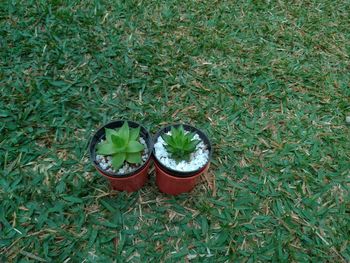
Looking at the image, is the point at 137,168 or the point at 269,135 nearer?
the point at 137,168

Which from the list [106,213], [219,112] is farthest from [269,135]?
[106,213]

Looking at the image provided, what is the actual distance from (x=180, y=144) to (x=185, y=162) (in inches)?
4.0

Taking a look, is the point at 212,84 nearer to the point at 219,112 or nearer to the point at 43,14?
the point at 219,112

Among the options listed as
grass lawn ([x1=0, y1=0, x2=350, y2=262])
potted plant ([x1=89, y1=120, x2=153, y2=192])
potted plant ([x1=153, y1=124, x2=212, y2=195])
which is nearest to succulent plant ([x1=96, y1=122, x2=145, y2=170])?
potted plant ([x1=89, y1=120, x2=153, y2=192])

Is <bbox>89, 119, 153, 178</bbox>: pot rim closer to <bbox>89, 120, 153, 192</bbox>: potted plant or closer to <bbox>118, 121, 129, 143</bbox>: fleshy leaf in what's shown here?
<bbox>89, 120, 153, 192</bbox>: potted plant

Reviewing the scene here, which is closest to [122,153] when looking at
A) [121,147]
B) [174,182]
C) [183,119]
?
[121,147]

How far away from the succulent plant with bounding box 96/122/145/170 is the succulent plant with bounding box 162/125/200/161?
0.12 metres

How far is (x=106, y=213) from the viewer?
5.24 ft

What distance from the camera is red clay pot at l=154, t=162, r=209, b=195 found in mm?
1498

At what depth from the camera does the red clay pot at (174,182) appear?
150cm

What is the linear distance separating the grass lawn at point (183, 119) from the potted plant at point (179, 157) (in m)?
0.16

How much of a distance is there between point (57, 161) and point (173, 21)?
135 cm

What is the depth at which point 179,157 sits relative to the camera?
1503mm

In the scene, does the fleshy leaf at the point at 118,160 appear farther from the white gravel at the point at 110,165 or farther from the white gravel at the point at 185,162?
the white gravel at the point at 185,162
